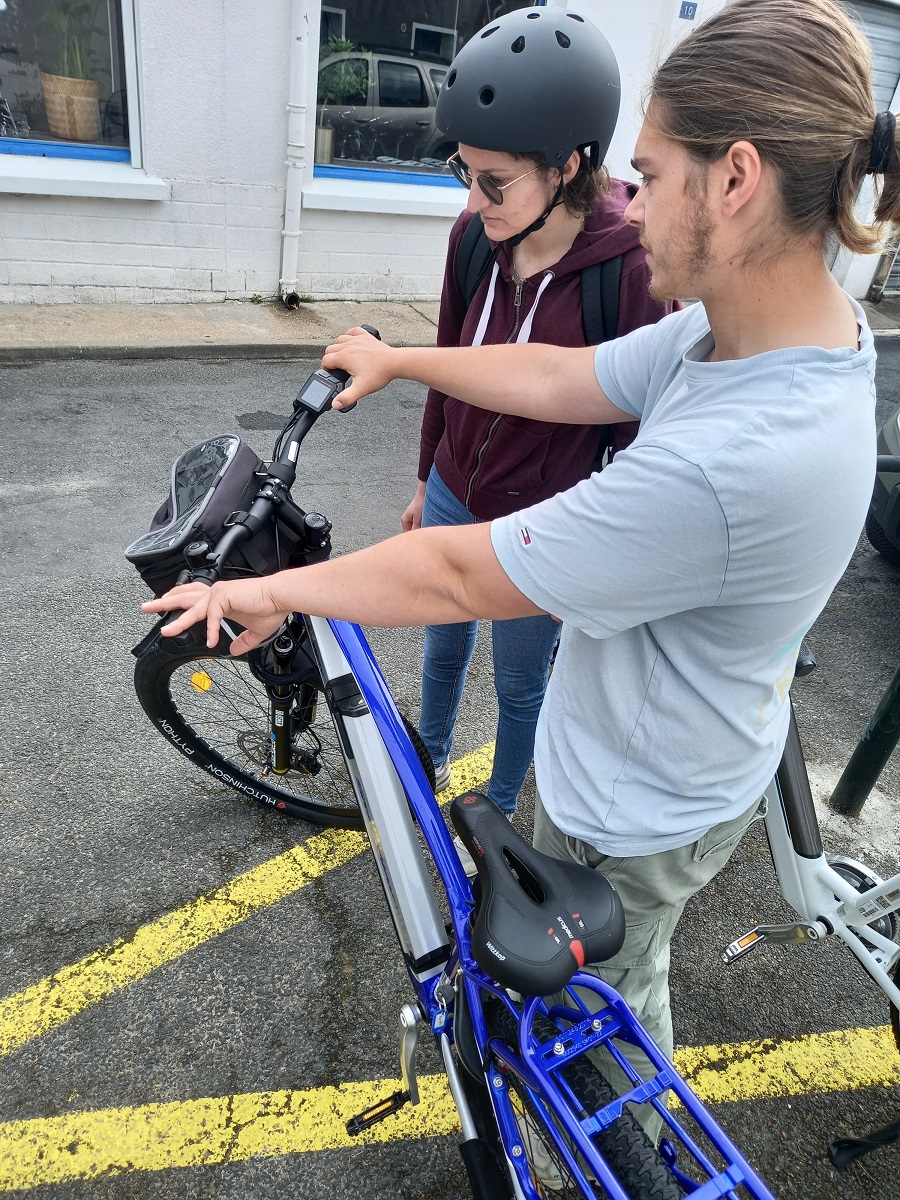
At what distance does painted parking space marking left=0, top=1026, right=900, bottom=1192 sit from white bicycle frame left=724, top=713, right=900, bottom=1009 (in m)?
0.44

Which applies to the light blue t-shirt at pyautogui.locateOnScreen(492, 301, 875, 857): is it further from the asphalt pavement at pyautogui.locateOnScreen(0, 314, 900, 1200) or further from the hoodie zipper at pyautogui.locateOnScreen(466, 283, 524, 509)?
the asphalt pavement at pyautogui.locateOnScreen(0, 314, 900, 1200)

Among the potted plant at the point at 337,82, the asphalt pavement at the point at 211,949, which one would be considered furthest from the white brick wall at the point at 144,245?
the asphalt pavement at the point at 211,949

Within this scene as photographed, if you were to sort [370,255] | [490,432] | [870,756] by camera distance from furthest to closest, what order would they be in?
[370,255]
[870,756]
[490,432]

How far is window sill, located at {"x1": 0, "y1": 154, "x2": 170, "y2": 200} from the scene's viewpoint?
6285 mm

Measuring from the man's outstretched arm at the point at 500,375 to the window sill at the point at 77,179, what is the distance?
568cm

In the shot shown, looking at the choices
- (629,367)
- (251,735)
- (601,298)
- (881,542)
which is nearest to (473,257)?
(601,298)

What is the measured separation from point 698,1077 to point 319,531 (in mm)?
1739

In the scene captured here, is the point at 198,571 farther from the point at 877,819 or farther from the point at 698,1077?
the point at 877,819

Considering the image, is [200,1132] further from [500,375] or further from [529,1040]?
[500,375]

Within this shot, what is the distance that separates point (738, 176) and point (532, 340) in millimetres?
1041

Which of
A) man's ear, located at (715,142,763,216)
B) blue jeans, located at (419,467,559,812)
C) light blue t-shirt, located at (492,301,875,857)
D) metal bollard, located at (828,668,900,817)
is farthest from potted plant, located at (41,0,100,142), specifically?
man's ear, located at (715,142,763,216)

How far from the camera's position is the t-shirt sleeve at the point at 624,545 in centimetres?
104

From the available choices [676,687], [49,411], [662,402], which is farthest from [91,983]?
[49,411]

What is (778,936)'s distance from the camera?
7.14 ft
